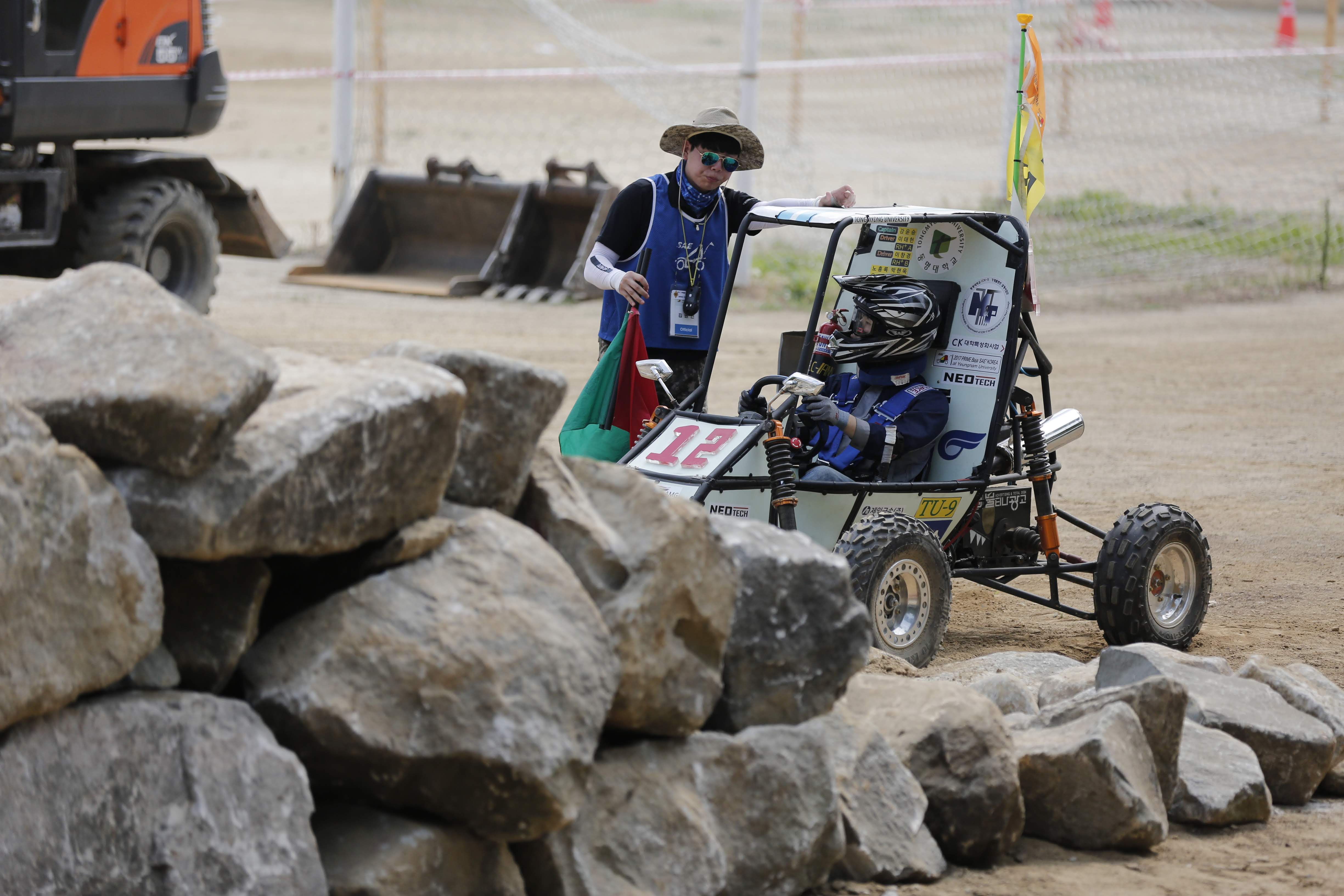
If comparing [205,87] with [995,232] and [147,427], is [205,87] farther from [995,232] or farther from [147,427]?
[147,427]

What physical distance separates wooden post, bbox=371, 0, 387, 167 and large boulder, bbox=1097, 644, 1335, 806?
16316 mm

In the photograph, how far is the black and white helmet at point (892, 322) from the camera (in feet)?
21.6

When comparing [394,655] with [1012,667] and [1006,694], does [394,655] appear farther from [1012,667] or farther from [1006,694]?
[1012,667]

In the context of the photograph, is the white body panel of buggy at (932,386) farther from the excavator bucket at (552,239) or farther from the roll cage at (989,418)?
the excavator bucket at (552,239)

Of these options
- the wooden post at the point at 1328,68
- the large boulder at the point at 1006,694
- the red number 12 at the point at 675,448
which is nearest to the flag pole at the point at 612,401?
the red number 12 at the point at 675,448

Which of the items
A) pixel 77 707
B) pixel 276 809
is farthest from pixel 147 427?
pixel 276 809

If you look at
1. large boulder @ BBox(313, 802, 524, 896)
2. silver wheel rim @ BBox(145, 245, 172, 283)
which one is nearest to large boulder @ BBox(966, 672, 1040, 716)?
large boulder @ BBox(313, 802, 524, 896)

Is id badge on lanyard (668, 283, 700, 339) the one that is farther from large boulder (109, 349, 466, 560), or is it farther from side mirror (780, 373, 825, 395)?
large boulder (109, 349, 466, 560)

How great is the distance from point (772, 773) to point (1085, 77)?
25.7m

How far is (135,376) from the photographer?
3184 millimetres

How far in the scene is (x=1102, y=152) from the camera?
882 inches

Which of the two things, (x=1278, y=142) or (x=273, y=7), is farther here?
(x=273, y=7)

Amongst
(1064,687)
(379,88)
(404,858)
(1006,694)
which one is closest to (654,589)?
(404,858)

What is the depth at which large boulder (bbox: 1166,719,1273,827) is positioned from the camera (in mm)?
4609
